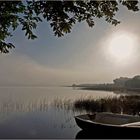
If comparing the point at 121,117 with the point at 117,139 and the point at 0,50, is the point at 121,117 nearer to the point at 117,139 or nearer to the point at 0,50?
the point at 117,139

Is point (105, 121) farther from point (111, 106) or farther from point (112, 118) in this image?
point (111, 106)

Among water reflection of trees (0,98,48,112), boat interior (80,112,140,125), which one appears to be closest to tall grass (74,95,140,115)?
water reflection of trees (0,98,48,112)

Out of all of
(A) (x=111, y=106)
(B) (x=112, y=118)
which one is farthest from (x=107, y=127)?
(A) (x=111, y=106)

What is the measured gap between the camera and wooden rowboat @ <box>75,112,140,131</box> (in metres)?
13.8

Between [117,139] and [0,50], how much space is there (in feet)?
29.7

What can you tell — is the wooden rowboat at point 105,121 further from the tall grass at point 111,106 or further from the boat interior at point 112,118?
the tall grass at point 111,106

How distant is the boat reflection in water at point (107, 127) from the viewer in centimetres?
1316

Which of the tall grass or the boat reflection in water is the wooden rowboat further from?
the tall grass

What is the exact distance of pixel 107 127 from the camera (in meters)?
13.7

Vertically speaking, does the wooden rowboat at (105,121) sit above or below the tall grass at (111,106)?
below

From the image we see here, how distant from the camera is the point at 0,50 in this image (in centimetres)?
513

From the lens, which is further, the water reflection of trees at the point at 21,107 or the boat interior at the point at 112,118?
the water reflection of trees at the point at 21,107

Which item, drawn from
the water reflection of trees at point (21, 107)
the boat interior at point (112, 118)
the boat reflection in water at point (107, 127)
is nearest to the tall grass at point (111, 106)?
the water reflection of trees at point (21, 107)

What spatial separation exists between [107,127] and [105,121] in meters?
3.20
